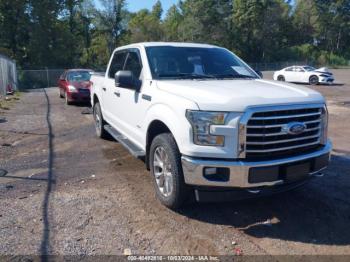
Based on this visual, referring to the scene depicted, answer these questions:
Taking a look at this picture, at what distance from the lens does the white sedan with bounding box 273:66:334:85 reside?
88.8ft

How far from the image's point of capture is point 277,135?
4031mm

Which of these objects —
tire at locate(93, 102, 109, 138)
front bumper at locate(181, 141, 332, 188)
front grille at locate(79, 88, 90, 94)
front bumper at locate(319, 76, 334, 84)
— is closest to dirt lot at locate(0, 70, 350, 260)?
front bumper at locate(181, 141, 332, 188)

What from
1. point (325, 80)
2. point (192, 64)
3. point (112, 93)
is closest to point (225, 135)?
point (192, 64)

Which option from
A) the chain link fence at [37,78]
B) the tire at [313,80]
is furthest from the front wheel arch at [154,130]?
the chain link fence at [37,78]

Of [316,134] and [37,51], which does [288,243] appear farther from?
[37,51]

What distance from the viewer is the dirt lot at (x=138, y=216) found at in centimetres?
386

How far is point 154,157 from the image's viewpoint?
4875 millimetres

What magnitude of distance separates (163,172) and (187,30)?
2664 inches

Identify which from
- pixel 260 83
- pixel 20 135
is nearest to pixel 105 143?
pixel 20 135

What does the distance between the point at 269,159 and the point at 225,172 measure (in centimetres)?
51

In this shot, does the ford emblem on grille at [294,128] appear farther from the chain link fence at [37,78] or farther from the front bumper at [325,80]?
the chain link fence at [37,78]

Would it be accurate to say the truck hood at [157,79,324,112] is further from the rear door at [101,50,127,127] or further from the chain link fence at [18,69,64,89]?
the chain link fence at [18,69,64,89]

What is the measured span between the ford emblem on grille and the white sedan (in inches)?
977

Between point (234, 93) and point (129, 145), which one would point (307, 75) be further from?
point (234, 93)
